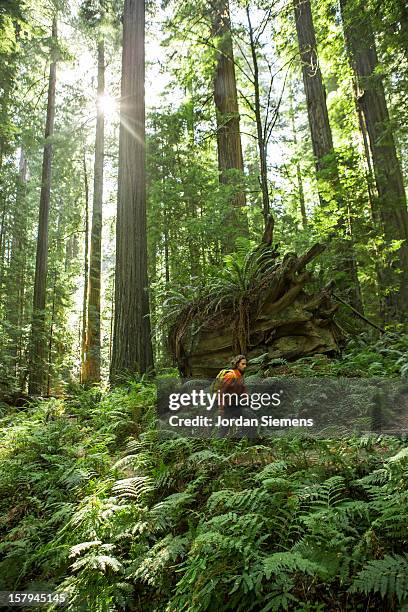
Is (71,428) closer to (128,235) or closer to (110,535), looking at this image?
(110,535)

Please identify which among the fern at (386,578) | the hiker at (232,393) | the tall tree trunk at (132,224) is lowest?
the fern at (386,578)

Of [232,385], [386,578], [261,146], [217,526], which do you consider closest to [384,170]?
[261,146]

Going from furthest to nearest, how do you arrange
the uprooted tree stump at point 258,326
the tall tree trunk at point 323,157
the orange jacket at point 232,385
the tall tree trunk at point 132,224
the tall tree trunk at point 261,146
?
the tall tree trunk at point 323,157, the tall tree trunk at point 132,224, the tall tree trunk at point 261,146, the uprooted tree stump at point 258,326, the orange jacket at point 232,385

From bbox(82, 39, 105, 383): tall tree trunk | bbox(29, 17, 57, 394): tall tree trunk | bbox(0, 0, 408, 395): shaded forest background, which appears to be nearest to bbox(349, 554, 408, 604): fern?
bbox(0, 0, 408, 395): shaded forest background

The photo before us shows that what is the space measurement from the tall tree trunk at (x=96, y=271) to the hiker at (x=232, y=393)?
10044 millimetres

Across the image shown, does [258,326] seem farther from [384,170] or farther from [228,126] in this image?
[228,126]

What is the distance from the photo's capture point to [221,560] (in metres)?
2.31

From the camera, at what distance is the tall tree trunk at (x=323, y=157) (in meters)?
8.12

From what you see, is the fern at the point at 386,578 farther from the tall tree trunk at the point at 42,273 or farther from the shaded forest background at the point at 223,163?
the tall tree trunk at the point at 42,273

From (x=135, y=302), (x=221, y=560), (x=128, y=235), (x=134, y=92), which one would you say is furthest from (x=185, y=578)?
(x=134, y=92)

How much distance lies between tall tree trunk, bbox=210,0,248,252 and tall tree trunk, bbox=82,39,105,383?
688cm

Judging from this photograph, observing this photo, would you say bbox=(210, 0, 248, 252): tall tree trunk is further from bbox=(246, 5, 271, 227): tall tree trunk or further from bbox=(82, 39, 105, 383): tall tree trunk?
bbox=(82, 39, 105, 383): tall tree trunk

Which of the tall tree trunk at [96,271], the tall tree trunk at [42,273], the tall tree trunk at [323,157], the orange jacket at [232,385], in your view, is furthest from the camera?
the tall tree trunk at [96,271]

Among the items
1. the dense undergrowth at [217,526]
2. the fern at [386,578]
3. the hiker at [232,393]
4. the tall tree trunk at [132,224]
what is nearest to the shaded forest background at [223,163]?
the tall tree trunk at [132,224]
